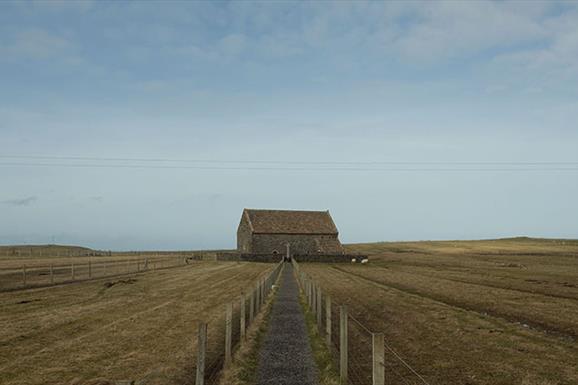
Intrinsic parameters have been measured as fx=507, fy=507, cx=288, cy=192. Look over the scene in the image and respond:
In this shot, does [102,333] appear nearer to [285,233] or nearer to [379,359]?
[379,359]

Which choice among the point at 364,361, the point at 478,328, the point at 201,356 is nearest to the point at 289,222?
the point at 478,328

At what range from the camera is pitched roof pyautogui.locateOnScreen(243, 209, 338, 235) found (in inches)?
3659

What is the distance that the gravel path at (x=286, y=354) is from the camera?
13.4 m

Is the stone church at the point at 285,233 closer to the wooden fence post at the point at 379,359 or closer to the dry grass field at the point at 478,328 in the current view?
the dry grass field at the point at 478,328

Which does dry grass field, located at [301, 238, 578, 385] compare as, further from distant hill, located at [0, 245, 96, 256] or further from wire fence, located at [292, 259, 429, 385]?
distant hill, located at [0, 245, 96, 256]

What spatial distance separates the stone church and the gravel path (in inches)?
2575

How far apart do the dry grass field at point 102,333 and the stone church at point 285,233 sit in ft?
183

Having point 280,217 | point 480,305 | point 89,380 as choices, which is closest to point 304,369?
point 89,380

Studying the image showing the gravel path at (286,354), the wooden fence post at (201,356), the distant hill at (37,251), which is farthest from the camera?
the distant hill at (37,251)

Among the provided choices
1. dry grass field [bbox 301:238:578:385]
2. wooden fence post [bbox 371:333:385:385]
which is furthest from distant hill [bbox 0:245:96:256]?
wooden fence post [bbox 371:333:385:385]

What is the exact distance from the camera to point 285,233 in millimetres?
92750

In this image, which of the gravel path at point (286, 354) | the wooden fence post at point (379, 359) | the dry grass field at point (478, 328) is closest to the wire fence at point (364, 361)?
the wooden fence post at point (379, 359)

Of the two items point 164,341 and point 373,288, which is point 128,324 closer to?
point 164,341

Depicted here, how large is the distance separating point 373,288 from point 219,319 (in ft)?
57.0
